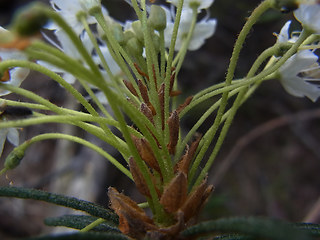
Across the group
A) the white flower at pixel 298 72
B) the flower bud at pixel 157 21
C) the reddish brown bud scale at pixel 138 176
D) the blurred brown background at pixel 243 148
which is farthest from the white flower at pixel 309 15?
the blurred brown background at pixel 243 148

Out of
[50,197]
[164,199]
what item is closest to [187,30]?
[164,199]

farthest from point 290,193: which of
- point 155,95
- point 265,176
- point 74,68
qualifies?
point 74,68

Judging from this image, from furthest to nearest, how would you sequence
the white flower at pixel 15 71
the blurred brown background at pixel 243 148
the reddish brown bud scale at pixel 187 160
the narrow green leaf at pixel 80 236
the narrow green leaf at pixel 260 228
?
the blurred brown background at pixel 243 148, the white flower at pixel 15 71, the reddish brown bud scale at pixel 187 160, the narrow green leaf at pixel 80 236, the narrow green leaf at pixel 260 228

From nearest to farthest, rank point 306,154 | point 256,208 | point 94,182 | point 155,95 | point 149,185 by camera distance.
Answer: point 149,185
point 155,95
point 94,182
point 256,208
point 306,154

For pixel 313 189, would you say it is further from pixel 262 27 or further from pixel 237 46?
pixel 237 46

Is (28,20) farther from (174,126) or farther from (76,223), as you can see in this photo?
(76,223)

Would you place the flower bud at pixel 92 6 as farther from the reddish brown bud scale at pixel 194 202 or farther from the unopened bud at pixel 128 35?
the reddish brown bud scale at pixel 194 202

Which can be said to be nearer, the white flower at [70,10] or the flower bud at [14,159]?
the flower bud at [14,159]

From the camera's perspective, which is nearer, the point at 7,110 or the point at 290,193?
the point at 7,110
